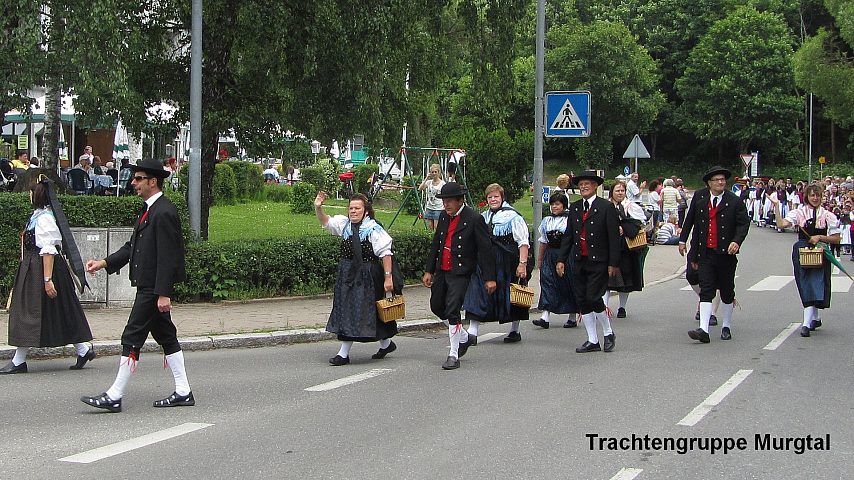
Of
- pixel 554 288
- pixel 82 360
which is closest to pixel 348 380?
pixel 82 360

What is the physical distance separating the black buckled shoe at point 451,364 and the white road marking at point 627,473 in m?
3.82

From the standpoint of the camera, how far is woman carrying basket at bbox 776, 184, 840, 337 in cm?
1223

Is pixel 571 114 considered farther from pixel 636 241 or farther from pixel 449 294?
pixel 449 294

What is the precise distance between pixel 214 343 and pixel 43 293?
2100mm

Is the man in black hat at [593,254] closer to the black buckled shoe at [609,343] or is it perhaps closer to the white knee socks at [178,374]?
the black buckled shoe at [609,343]

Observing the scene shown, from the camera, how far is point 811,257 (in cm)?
1225

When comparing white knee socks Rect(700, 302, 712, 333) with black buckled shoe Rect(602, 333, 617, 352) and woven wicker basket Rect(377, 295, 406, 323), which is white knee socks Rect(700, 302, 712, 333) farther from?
woven wicker basket Rect(377, 295, 406, 323)

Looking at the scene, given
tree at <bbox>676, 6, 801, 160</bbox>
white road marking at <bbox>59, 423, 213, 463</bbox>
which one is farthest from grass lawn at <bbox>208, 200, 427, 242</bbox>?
tree at <bbox>676, 6, 801, 160</bbox>

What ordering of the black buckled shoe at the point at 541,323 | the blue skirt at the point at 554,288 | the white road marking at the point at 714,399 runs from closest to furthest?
the white road marking at the point at 714,399
the blue skirt at the point at 554,288
the black buckled shoe at the point at 541,323

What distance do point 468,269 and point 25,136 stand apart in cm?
2389

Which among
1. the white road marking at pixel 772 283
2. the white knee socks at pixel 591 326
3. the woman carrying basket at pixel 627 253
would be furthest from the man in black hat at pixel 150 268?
the white road marking at pixel 772 283

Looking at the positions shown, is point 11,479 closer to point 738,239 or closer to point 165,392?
point 165,392

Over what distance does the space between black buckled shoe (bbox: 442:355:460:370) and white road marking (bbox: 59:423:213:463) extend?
3.00 meters

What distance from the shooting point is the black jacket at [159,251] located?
7.84 metres
